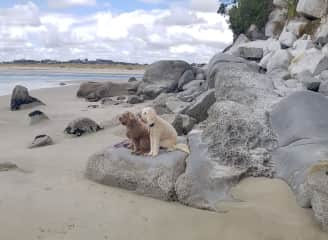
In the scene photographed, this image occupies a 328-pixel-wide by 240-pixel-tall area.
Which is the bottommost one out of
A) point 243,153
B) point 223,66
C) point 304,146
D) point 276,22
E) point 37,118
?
point 37,118

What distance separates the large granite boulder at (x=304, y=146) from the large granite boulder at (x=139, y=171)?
1.62m

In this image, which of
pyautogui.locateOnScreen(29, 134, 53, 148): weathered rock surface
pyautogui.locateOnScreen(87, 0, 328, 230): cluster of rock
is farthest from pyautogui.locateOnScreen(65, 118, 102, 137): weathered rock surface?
pyautogui.locateOnScreen(87, 0, 328, 230): cluster of rock

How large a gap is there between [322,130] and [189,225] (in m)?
3.07

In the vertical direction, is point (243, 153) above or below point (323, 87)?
below

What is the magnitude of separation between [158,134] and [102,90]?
1823cm

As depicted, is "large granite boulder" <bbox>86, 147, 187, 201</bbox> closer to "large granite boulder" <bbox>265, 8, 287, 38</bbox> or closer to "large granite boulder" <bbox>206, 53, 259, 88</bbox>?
"large granite boulder" <bbox>206, 53, 259, 88</bbox>

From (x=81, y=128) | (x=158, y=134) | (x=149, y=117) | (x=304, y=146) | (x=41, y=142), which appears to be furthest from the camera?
(x=81, y=128)

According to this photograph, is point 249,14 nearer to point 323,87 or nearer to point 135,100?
point 135,100

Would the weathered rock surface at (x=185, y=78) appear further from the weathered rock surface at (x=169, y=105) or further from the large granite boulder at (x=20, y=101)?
the large granite boulder at (x=20, y=101)

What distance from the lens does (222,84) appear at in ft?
38.6

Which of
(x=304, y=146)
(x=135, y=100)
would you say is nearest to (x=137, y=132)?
(x=304, y=146)

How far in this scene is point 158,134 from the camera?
8.20 m

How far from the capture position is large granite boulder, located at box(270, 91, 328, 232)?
5.98m

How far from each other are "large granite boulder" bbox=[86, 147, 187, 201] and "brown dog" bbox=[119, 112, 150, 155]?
0.19 metres
